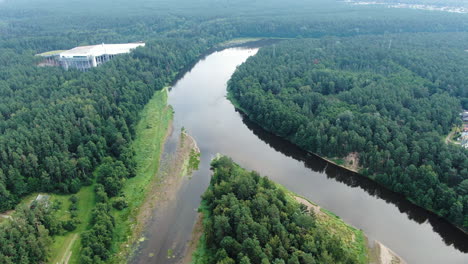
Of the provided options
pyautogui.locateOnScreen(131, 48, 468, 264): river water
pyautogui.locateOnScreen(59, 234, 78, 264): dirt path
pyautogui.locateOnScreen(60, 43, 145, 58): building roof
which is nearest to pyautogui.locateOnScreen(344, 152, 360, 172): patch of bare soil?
pyautogui.locateOnScreen(131, 48, 468, 264): river water

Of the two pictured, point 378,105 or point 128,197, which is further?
point 378,105

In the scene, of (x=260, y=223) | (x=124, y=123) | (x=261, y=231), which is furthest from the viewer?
(x=124, y=123)

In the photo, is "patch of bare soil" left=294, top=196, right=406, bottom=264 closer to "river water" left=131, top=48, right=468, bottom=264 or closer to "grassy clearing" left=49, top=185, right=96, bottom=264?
"river water" left=131, top=48, right=468, bottom=264

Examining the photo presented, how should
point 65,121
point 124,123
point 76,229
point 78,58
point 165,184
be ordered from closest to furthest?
1. point 76,229
2. point 165,184
3. point 65,121
4. point 124,123
5. point 78,58

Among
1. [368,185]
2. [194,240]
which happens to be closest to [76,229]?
[194,240]

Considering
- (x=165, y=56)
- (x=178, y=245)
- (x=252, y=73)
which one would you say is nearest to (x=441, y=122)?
(x=252, y=73)

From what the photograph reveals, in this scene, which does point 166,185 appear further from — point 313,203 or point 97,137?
point 313,203

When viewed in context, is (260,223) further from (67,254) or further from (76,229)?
(76,229)
